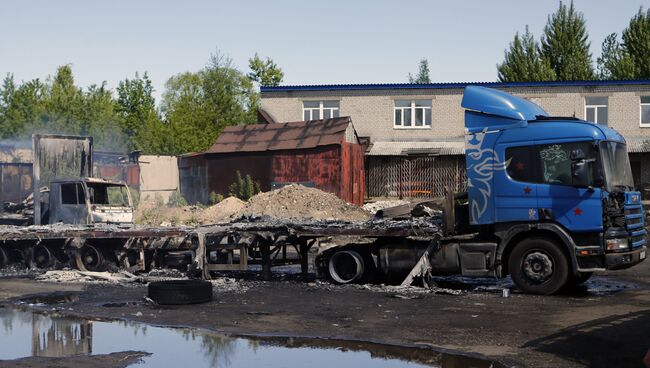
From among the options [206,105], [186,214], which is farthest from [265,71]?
Answer: [186,214]

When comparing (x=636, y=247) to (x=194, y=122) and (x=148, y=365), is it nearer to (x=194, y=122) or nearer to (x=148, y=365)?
(x=148, y=365)

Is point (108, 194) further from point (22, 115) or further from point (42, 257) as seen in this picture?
point (22, 115)

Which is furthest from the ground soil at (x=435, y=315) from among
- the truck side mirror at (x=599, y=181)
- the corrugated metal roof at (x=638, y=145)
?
the corrugated metal roof at (x=638, y=145)

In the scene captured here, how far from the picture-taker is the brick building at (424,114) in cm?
3988

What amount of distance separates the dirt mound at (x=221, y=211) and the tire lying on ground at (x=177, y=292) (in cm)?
1653

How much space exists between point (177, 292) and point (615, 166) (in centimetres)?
860

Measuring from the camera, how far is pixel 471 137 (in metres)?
15.8

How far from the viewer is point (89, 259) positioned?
20.3 metres

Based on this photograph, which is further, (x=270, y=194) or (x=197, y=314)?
(x=270, y=194)

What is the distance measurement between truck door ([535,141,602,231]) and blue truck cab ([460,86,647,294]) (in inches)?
0.7

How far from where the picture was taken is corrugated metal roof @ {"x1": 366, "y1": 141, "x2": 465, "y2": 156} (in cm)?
3956

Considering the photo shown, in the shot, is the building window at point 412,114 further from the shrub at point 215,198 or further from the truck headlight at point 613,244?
the truck headlight at point 613,244

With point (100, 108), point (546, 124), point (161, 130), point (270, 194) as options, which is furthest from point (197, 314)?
point (100, 108)

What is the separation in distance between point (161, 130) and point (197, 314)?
46.3m
